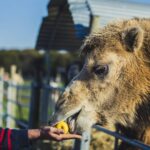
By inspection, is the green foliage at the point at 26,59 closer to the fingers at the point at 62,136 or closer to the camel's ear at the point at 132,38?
the camel's ear at the point at 132,38

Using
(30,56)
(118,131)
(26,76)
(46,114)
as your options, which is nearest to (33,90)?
(46,114)

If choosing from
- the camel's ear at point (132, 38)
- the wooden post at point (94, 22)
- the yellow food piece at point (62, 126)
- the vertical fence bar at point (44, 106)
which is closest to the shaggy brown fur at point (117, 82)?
the camel's ear at point (132, 38)

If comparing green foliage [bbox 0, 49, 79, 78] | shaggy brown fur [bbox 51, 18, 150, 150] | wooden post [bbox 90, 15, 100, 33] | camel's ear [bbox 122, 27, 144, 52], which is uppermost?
green foliage [bbox 0, 49, 79, 78]

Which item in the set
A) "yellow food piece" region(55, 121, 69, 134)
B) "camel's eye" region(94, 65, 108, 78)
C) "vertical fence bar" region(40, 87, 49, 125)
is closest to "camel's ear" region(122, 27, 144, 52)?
"camel's eye" region(94, 65, 108, 78)

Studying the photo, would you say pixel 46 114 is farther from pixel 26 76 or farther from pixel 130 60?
pixel 26 76

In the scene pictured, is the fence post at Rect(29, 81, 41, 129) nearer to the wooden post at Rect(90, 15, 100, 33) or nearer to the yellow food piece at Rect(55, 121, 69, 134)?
the wooden post at Rect(90, 15, 100, 33)

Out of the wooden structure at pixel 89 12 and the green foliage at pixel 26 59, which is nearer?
the wooden structure at pixel 89 12

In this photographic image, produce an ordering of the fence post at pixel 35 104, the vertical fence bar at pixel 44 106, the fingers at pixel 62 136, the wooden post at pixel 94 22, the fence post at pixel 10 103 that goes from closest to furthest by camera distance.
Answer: the fingers at pixel 62 136
the wooden post at pixel 94 22
the vertical fence bar at pixel 44 106
the fence post at pixel 35 104
the fence post at pixel 10 103

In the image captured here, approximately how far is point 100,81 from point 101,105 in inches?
8.2

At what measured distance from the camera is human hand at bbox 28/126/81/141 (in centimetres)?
477

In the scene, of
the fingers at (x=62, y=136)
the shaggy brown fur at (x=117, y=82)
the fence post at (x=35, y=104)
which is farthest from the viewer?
the fence post at (x=35, y=104)

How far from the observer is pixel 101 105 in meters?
5.34

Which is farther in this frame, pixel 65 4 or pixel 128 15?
pixel 65 4

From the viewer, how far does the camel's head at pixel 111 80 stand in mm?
5270
